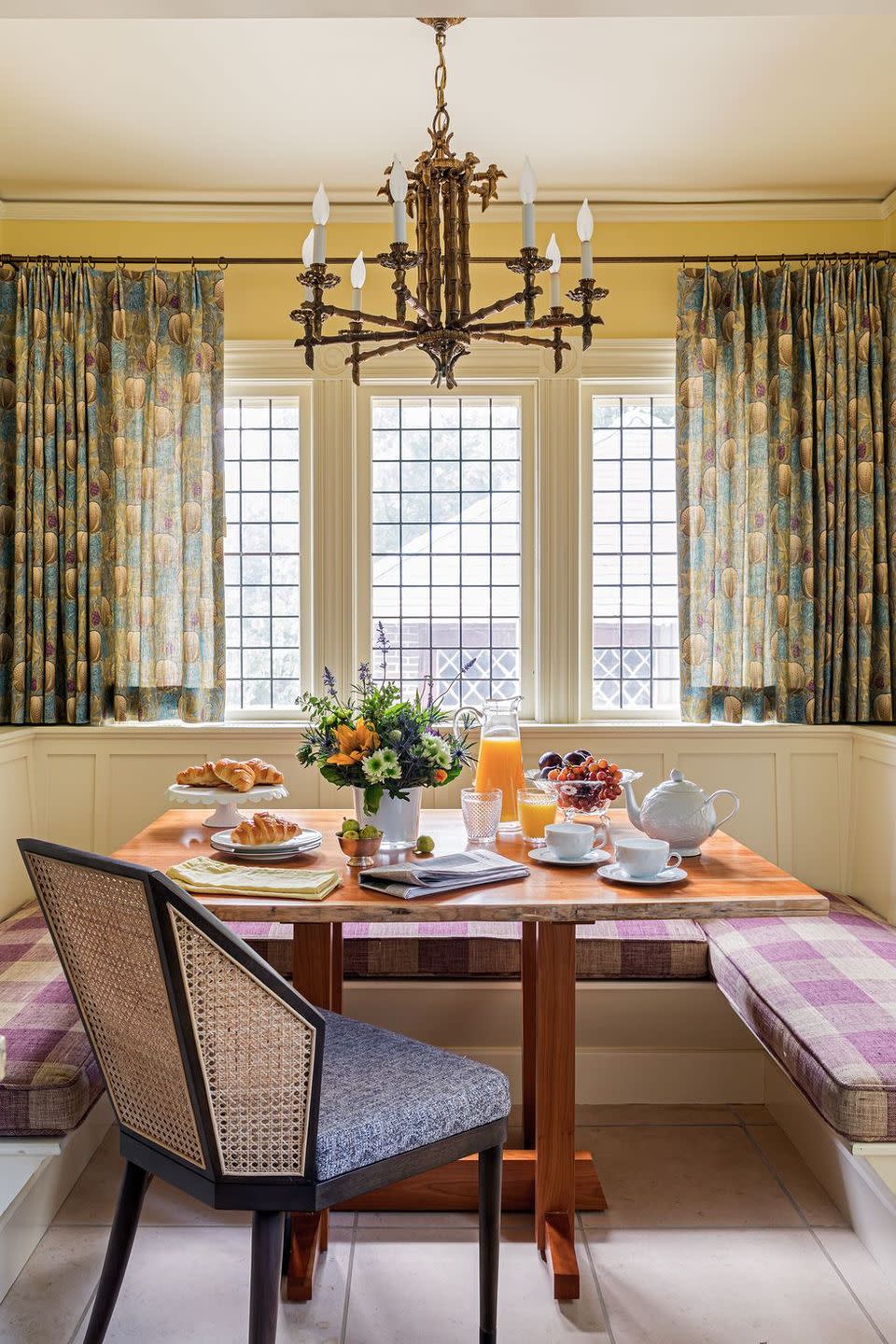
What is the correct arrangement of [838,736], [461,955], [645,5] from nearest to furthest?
[645,5] → [461,955] → [838,736]

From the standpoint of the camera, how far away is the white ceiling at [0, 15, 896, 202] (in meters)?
2.71

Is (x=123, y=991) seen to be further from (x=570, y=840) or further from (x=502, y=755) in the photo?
(x=502, y=755)

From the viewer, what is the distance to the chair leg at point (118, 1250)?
176cm

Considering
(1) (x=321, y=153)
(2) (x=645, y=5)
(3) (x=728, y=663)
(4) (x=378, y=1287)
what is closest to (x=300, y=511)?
(1) (x=321, y=153)

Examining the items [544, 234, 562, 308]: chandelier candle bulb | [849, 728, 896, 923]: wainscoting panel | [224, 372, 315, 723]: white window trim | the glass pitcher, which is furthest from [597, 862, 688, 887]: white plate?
[224, 372, 315, 723]: white window trim

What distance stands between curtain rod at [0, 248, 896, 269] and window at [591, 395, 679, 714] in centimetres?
46

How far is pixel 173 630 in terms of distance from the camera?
364cm

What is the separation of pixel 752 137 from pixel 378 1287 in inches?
130

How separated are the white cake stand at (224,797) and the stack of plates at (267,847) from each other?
0.18 metres

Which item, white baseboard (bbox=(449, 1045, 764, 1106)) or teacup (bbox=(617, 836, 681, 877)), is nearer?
teacup (bbox=(617, 836, 681, 877))

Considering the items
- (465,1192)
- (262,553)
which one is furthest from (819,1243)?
(262,553)

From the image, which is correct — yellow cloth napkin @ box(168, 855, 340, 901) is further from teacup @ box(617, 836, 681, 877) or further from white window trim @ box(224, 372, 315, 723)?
white window trim @ box(224, 372, 315, 723)

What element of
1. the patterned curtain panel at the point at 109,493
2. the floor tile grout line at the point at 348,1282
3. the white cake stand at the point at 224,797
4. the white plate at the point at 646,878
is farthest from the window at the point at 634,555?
the floor tile grout line at the point at 348,1282

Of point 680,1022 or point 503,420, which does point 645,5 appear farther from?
point 680,1022
